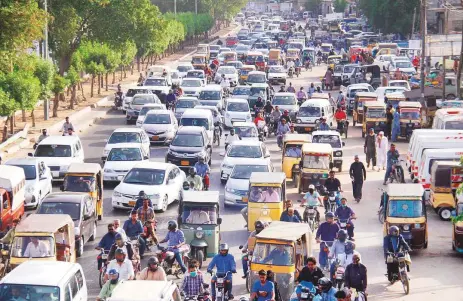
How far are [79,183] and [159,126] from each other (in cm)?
1450

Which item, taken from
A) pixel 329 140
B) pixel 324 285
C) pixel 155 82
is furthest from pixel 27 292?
pixel 155 82

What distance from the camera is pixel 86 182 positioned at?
97.8ft

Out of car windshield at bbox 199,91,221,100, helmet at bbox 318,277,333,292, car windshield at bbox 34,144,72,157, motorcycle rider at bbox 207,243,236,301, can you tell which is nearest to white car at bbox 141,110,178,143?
car windshield at bbox 34,144,72,157

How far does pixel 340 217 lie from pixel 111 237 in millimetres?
6066

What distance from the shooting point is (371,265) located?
25828mm

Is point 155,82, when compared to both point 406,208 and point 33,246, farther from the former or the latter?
point 33,246

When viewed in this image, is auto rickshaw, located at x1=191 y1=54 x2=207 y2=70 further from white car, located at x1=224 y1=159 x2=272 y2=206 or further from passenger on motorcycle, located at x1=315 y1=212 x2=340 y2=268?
passenger on motorcycle, located at x1=315 y1=212 x2=340 y2=268

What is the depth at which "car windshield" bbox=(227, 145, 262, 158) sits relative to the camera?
36.0 m

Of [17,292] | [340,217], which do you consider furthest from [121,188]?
[17,292]

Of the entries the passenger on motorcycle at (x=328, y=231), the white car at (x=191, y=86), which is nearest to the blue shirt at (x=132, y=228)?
the passenger on motorcycle at (x=328, y=231)

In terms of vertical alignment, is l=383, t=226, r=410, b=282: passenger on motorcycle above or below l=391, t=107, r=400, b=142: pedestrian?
below

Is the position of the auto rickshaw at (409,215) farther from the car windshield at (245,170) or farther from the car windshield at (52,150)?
the car windshield at (52,150)

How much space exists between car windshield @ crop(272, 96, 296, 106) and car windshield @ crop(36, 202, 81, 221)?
26485mm

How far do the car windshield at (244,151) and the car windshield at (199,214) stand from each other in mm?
10161
